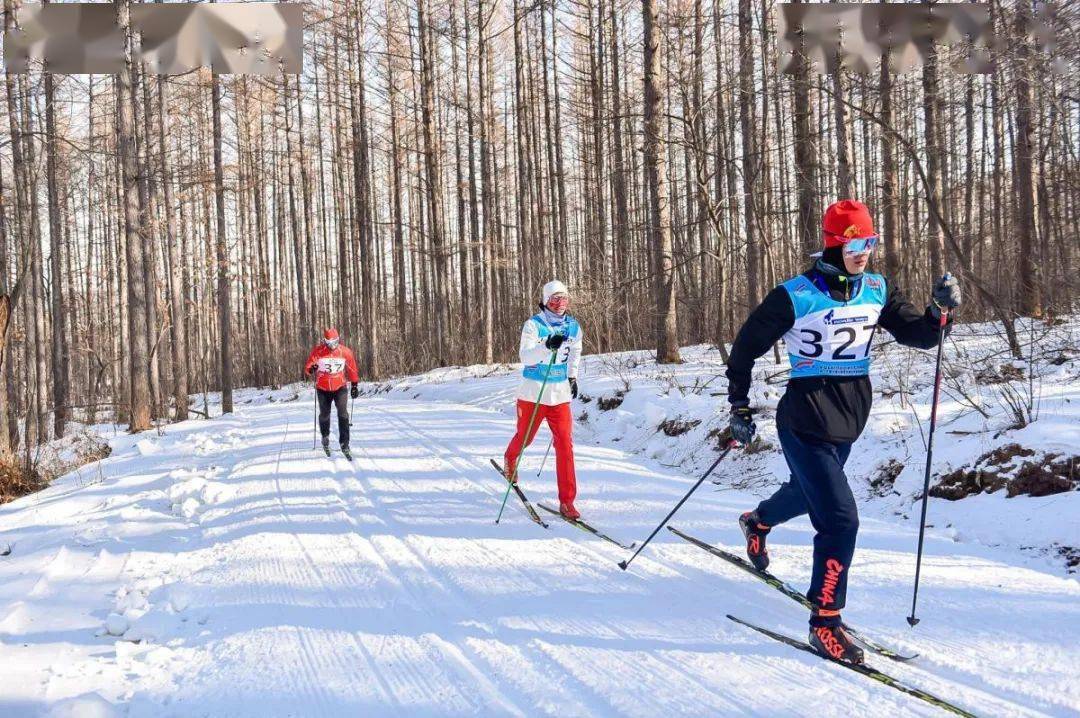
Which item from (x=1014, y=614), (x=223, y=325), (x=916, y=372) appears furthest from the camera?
(x=223, y=325)

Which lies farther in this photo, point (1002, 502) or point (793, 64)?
point (793, 64)

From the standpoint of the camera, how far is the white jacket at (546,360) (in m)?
6.70

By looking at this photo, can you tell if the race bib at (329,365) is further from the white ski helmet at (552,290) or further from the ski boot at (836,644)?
the ski boot at (836,644)

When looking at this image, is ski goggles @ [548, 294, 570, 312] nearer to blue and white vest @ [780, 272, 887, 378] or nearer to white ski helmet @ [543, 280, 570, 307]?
white ski helmet @ [543, 280, 570, 307]

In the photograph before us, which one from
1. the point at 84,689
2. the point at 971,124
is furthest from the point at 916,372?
the point at 971,124

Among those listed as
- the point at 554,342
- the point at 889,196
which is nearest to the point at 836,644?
the point at 554,342

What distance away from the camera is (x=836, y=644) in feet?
11.1

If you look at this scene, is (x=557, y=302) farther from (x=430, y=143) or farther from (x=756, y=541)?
(x=430, y=143)

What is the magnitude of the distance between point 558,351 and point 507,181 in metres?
31.0

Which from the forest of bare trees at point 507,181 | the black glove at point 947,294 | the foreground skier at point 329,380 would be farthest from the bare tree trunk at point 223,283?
the black glove at point 947,294

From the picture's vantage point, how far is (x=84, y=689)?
3238 millimetres

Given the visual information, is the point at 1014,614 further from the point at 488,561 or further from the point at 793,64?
the point at 793,64

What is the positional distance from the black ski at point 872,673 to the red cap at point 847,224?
211 cm

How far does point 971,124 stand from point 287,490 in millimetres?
32054
